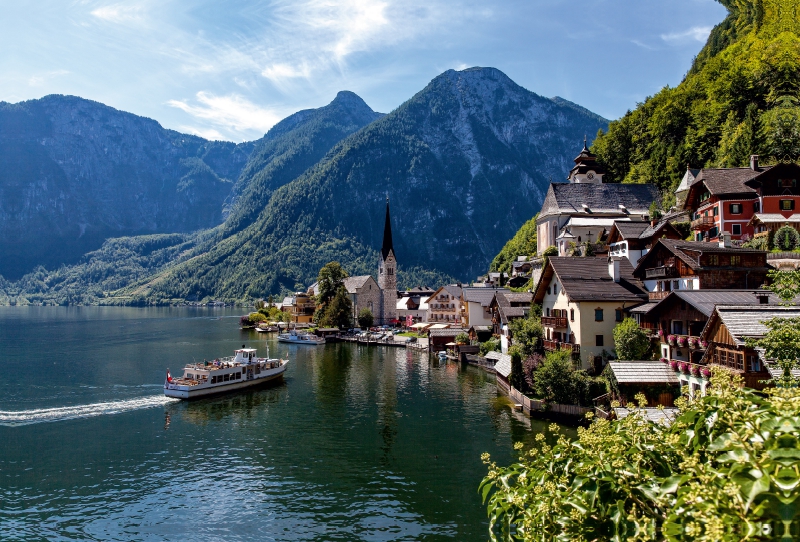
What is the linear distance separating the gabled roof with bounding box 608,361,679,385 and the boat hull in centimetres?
4305

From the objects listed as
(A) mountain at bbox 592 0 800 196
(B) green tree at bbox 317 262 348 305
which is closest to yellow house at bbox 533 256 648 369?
(A) mountain at bbox 592 0 800 196

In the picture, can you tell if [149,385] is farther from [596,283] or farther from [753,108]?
[753,108]

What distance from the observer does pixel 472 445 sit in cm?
3956

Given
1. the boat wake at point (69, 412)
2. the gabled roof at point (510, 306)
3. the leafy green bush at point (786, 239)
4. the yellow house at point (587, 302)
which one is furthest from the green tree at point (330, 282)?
the leafy green bush at point (786, 239)

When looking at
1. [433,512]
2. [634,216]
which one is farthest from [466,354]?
[433,512]

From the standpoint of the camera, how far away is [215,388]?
62000 mm

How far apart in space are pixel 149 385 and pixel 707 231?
69.4 m

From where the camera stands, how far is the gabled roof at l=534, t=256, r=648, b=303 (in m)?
49.1

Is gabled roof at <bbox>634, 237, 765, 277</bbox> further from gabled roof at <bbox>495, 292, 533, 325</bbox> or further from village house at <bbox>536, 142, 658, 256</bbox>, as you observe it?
village house at <bbox>536, 142, 658, 256</bbox>

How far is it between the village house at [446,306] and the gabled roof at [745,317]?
285 feet

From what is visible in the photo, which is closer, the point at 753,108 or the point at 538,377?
the point at 538,377

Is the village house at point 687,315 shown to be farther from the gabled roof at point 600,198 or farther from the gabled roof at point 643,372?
the gabled roof at point 600,198

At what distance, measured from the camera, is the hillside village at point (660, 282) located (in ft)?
124

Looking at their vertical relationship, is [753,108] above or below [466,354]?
above
